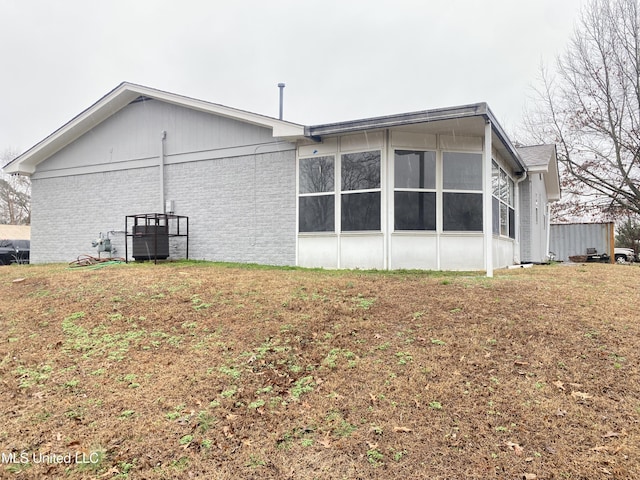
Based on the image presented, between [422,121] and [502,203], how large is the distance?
445 cm

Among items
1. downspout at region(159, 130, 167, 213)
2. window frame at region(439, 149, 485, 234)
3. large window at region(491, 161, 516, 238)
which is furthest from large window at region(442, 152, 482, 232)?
downspout at region(159, 130, 167, 213)

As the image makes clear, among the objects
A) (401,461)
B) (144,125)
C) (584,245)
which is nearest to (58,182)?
(144,125)

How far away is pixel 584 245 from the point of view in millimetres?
19188

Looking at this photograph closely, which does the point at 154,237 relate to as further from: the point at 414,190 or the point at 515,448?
the point at 515,448

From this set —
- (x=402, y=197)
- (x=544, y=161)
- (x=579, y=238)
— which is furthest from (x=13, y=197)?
(x=579, y=238)

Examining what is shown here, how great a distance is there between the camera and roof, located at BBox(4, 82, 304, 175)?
9359 millimetres

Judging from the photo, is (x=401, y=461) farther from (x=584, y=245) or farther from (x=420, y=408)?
(x=584, y=245)

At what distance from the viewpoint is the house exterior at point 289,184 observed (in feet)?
28.9

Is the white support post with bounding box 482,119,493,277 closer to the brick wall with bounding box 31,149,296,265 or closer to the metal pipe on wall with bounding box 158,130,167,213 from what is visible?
the brick wall with bounding box 31,149,296,265

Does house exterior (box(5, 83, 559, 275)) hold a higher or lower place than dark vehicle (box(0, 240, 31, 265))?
higher

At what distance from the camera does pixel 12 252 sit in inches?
685

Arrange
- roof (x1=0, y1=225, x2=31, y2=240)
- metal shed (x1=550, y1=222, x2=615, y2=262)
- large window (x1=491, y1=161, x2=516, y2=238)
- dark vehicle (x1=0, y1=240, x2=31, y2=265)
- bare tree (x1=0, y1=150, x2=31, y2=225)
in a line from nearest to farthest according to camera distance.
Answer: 1. large window (x1=491, y1=161, x2=516, y2=238)
2. dark vehicle (x1=0, y1=240, x2=31, y2=265)
3. metal shed (x1=550, y1=222, x2=615, y2=262)
4. roof (x1=0, y1=225, x2=31, y2=240)
5. bare tree (x1=0, y1=150, x2=31, y2=225)

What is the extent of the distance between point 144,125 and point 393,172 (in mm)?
7314

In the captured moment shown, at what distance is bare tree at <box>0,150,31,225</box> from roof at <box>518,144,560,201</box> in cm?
3709
